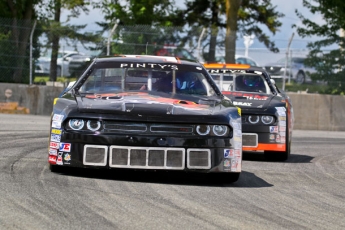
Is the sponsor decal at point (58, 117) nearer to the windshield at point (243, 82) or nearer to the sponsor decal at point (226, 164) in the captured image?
the sponsor decal at point (226, 164)

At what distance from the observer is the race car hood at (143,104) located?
8.15 m

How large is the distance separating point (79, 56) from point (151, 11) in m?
4.83

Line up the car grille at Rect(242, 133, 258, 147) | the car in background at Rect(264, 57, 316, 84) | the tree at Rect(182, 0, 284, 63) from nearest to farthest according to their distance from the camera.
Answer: the car grille at Rect(242, 133, 258, 147)
the car in background at Rect(264, 57, 316, 84)
the tree at Rect(182, 0, 284, 63)

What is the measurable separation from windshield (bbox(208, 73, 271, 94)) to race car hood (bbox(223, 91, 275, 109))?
1.25 feet

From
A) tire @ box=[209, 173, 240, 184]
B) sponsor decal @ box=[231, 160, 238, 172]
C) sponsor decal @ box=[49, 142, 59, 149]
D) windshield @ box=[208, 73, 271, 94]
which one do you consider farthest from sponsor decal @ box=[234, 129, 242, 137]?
windshield @ box=[208, 73, 271, 94]

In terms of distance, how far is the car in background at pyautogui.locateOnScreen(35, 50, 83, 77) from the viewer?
22.9 metres

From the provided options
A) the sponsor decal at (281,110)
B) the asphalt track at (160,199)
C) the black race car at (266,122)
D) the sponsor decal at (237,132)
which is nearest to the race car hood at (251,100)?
the black race car at (266,122)

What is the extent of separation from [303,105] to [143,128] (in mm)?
14731

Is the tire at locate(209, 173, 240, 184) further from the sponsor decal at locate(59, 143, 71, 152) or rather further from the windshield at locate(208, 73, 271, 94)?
the windshield at locate(208, 73, 271, 94)

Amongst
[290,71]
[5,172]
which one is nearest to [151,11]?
[290,71]

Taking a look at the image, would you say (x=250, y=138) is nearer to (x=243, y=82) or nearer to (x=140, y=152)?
(x=243, y=82)

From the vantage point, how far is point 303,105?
22375 mm

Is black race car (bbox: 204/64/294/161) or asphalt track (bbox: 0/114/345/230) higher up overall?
black race car (bbox: 204/64/294/161)

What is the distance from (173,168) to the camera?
26.5 feet
